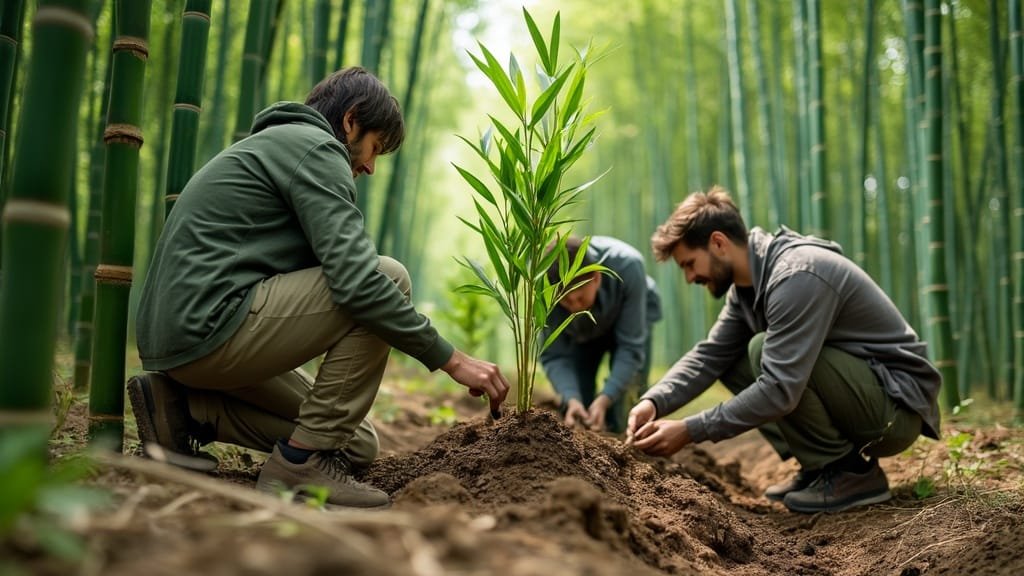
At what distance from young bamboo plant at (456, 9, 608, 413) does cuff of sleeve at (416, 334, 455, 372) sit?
0.30m

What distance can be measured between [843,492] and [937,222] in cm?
181

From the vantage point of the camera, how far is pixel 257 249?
7.16ft

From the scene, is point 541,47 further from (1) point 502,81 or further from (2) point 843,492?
(2) point 843,492

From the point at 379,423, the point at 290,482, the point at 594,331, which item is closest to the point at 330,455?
the point at 290,482

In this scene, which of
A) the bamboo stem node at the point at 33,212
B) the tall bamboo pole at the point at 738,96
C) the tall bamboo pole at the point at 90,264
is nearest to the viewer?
the bamboo stem node at the point at 33,212

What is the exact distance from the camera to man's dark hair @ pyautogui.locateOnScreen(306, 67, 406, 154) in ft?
7.78

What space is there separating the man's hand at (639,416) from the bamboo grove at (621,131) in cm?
134

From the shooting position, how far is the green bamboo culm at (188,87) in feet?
8.07

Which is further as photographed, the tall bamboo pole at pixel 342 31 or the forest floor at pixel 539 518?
the tall bamboo pole at pixel 342 31

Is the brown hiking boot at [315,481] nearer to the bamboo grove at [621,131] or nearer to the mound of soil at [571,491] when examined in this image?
the mound of soil at [571,491]

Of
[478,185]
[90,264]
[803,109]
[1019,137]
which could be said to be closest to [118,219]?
[478,185]

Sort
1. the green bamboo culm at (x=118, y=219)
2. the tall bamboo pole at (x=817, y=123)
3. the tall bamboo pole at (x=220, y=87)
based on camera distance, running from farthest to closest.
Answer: the tall bamboo pole at (x=220, y=87), the tall bamboo pole at (x=817, y=123), the green bamboo culm at (x=118, y=219)

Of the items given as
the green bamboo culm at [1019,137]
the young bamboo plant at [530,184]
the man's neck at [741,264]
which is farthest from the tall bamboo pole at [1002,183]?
the young bamboo plant at [530,184]

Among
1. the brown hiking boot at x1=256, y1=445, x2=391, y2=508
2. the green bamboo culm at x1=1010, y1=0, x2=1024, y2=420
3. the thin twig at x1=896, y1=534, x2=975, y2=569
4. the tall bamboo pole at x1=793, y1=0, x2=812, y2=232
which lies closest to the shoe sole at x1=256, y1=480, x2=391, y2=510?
the brown hiking boot at x1=256, y1=445, x2=391, y2=508
